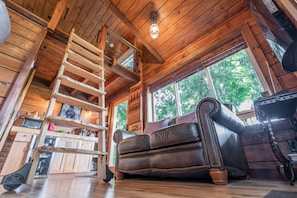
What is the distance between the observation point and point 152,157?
1502 mm

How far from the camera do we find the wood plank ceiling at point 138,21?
2283 millimetres

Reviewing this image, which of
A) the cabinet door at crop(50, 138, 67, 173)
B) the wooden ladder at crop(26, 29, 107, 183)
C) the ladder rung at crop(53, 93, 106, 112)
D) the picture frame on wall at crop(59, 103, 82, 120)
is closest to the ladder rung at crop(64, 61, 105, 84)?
the wooden ladder at crop(26, 29, 107, 183)

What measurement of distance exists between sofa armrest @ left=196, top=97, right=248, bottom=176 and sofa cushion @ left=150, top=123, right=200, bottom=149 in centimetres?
7

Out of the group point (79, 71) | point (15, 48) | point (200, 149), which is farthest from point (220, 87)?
point (15, 48)

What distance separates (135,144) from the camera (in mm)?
1698

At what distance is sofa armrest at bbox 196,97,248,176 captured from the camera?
1.13 meters

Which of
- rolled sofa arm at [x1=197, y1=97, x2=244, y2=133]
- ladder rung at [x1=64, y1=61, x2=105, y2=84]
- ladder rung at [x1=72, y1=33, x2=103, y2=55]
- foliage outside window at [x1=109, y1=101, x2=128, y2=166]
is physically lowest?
rolled sofa arm at [x1=197, y1=97, x2=244, y2=133]

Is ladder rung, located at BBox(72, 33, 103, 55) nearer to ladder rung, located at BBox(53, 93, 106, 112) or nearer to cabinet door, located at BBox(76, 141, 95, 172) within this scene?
ladder rung, located at BBox(53, 93, 106, 112)

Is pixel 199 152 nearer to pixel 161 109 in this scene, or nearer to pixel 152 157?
pixel 152 157

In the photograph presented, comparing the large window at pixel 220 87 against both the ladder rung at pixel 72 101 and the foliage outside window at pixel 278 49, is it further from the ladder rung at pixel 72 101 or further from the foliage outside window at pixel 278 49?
the ladder rung at pixel 72 101

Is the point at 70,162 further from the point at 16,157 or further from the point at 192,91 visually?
the point at 192,91

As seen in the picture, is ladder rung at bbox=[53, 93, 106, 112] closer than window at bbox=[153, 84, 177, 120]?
Yes

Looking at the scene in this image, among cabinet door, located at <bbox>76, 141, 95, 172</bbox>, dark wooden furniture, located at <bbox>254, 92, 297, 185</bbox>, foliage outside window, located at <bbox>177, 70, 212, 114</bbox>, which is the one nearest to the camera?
dark wooden furniture, located at <bbox>254, 92, 297, 185</bbox>

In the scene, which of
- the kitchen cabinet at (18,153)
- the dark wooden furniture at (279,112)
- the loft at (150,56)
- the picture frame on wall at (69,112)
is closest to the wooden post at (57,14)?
the loft at (150,56)
